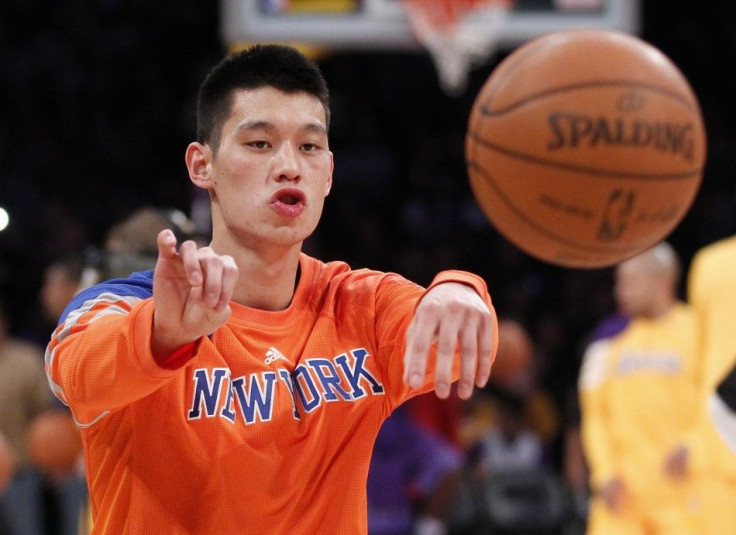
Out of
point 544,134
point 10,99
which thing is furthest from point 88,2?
point 544,134

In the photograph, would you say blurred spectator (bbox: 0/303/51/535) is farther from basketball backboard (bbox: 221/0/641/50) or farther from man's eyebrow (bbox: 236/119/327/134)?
man's eyebrow (bbox: 236/119/327/134)

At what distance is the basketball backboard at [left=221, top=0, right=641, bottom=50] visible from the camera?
8.20m

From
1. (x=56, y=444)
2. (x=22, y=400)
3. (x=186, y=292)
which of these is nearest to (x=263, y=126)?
(x=186, y=292)

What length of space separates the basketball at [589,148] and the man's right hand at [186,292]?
48.4 inches

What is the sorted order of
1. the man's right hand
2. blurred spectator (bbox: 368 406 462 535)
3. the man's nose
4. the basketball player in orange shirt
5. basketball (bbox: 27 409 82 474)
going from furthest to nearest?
blurred spectator (bbox: 368 406 462 535) → basketball (bbox: 27 409 82 474) → the man's nose → the basketball player in orange shirt → the man's right hand

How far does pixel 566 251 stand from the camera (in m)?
3.31

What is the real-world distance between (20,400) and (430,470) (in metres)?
2.64

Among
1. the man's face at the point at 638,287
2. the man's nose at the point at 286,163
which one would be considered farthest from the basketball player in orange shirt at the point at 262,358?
the man's face at the point at 638,287

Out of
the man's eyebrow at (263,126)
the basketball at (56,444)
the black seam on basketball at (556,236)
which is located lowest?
the basketball at (56,444)

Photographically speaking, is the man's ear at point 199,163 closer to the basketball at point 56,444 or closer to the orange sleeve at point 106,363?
the orange sleeve at point 106,363

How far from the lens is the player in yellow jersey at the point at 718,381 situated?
506 centimetres

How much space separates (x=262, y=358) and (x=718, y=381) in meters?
2.96

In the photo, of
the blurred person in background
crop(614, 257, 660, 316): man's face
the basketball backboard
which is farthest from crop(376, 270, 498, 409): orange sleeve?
the basketball backboard

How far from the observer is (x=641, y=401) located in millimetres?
7012
